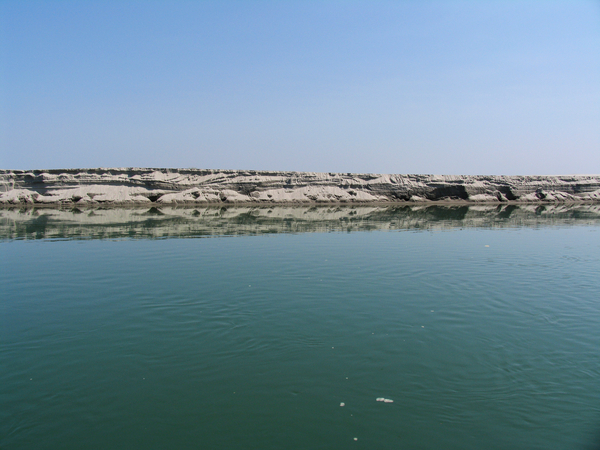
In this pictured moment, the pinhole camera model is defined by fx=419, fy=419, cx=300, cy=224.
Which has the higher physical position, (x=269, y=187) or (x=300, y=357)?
(x=269, y=187)

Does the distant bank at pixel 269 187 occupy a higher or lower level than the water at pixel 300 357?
higher

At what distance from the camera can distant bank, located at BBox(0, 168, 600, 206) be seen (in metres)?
43.7

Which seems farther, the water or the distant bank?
the distant bank

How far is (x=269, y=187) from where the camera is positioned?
162 feet

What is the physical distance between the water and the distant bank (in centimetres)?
3625

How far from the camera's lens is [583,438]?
11.8 ft

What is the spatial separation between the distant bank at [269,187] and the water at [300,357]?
3625 cm

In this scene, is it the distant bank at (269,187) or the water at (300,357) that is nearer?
the water at (300,357)

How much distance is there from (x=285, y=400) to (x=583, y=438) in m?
2.62

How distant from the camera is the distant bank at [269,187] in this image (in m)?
43.7

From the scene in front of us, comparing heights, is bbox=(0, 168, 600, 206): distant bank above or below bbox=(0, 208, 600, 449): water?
above

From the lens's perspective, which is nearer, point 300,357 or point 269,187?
point 300,357

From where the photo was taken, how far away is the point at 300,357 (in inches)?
198

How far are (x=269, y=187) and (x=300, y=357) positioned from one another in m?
44.8
